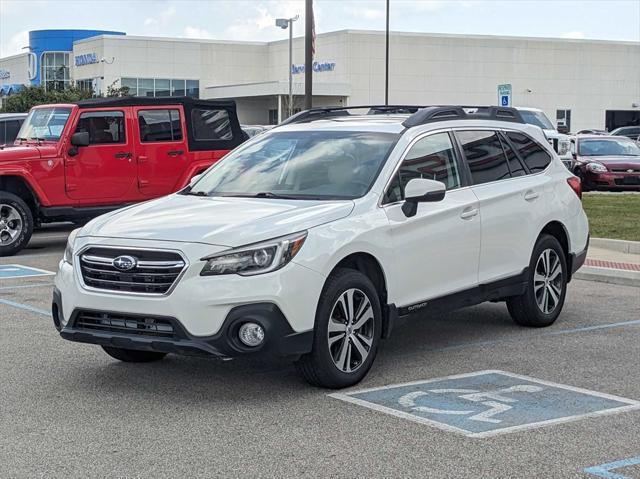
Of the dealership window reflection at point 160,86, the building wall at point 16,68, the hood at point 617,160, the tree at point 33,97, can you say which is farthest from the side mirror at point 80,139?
the building wall at point 16,68

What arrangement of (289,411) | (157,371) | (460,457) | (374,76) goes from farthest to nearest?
(374,76), (157,371), (289,411), (460,457)

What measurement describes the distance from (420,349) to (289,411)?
7.26 feet

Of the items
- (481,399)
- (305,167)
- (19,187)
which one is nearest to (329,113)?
(305,167)

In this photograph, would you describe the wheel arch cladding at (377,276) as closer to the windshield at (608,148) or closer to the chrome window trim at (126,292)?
the chrome window trim at (126,292)

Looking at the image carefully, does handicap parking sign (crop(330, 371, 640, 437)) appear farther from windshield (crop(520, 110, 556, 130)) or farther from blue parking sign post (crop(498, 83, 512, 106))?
blue parking sign post (crop(498, 83, 512, 106))

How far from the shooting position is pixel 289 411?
657 cm

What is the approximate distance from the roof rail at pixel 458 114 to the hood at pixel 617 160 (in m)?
16.7

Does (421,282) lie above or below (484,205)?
below

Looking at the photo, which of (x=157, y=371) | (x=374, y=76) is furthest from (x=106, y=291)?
(x=374, y=76)

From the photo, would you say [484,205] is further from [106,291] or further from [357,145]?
[106,291]

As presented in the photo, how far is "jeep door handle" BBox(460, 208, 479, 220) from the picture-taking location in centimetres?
825

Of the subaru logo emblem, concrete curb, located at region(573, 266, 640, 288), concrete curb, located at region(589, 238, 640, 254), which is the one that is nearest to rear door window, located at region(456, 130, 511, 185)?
the subaru logo emblem

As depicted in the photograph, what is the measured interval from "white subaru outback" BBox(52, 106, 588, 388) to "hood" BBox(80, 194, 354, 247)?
0.01m

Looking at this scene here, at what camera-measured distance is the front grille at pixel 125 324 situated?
6.63m
